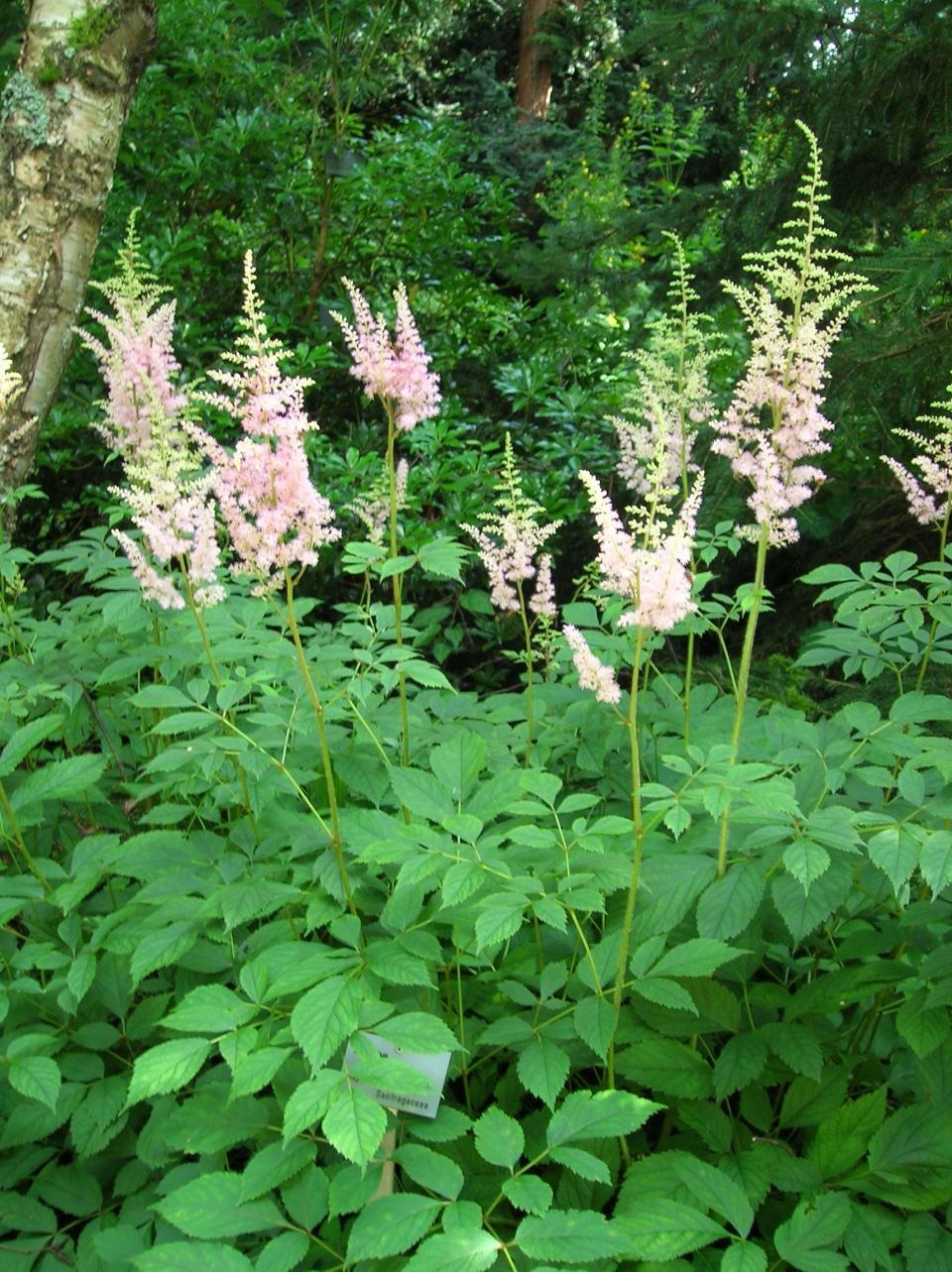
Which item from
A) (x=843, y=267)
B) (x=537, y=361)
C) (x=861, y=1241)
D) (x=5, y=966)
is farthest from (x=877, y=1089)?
(x=537, y=361)

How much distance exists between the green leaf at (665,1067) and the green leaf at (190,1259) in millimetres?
632

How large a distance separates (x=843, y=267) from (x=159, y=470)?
8.07 feet

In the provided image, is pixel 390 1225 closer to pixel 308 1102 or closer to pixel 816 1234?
pixel 308 1102

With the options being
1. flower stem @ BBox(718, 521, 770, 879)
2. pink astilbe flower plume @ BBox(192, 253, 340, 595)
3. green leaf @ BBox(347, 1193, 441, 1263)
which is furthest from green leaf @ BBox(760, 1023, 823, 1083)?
pink astilbe flower plume @ BBox(192, 253, 340, 595)

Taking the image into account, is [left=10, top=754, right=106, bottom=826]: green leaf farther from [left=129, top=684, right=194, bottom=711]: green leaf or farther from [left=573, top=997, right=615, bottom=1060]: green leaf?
[left=573, top=997, right=615, bottom=1060]: green leaf

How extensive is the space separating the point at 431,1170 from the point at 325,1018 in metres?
0.27

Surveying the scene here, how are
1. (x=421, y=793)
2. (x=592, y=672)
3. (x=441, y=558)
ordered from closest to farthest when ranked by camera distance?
(x=592, y=672) → (x=421, y=793) → (x=441, y=558)

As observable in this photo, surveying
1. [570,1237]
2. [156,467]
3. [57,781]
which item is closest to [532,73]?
[156,467]

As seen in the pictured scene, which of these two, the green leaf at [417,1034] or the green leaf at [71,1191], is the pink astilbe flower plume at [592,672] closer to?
the green leaf at [417,1034]

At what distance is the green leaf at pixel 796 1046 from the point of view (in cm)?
143

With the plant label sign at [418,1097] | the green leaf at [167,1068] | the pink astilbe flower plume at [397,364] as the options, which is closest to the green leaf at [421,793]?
the plant label sign at [418,1097]

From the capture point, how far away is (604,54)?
930cm

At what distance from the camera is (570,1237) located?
112cm

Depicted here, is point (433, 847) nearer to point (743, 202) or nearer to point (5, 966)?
point (5, 966)
